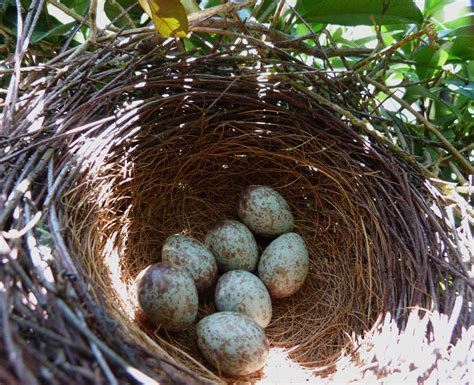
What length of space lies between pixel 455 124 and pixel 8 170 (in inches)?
46.1

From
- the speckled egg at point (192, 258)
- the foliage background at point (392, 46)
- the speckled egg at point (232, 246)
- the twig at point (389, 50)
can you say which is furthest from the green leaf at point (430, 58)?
the speckled egg at point (192, 258)

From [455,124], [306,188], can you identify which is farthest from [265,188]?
[455,124]

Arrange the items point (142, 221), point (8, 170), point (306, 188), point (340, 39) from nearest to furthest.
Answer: point (8, 170) → point (142, 221) → point (306, 188) → point (340, 39)

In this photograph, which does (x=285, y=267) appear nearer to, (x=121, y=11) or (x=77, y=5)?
(x=121, y=11)

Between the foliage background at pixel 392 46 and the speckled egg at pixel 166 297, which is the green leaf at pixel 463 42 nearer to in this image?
the foliage background at pixel 392 46

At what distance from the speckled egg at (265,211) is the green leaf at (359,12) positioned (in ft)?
1.52

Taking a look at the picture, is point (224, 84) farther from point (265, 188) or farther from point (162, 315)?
point (162, 315)

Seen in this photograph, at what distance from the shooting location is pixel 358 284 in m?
1.33

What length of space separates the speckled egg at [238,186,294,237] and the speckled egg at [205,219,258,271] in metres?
0.04

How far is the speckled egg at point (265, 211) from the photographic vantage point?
1.49 metres

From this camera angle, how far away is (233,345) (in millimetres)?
1149

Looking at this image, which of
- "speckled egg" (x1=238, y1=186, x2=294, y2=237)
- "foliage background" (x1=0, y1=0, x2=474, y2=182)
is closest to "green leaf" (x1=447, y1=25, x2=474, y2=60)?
"foliage background" (x1=0, y1=0, x2=474, y2=182)

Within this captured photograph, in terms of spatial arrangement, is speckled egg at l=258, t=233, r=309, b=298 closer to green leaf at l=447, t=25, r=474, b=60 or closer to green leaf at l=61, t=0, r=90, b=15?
green leaf at l=447, t=25, r=474, b=60

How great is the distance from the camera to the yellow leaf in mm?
1141
